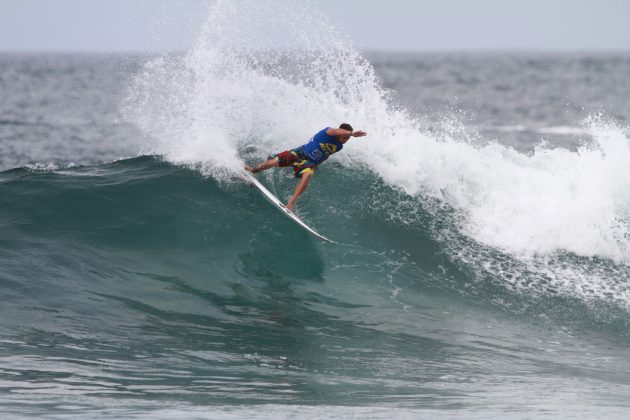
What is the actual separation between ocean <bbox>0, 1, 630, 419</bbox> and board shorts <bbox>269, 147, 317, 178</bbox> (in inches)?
30.5

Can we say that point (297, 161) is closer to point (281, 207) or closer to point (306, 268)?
point (281, 207)

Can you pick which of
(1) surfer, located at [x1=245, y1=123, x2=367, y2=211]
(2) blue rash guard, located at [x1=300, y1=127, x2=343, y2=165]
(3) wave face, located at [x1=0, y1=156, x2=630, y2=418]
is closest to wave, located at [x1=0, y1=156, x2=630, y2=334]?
(3) wave face, located at [x1=0, y1=156, x2=630, y2=418]

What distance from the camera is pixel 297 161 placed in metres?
12.1

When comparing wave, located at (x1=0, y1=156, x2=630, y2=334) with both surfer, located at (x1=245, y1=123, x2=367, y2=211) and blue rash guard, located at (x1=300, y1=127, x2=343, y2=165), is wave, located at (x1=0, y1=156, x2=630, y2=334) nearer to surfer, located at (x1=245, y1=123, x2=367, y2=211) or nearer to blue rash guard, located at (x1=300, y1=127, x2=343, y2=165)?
surfer, located at (x1=245, y1=123, x2=367, y2=211)

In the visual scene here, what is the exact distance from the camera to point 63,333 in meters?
8.85

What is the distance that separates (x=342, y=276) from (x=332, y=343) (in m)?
2.17

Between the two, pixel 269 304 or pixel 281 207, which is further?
pixel 281 207

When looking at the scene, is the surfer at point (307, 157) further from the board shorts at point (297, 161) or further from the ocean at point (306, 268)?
the ocean at point (306, 268)

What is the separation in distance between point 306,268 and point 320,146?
184 cm

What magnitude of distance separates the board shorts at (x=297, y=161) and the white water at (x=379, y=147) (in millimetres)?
1261

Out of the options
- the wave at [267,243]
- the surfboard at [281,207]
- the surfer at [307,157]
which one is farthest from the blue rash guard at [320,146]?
the wave at [267,243]

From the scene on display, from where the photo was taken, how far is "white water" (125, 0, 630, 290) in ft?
42.8

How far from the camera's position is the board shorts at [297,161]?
39.4 feet

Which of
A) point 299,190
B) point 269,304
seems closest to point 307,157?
point 299,190
